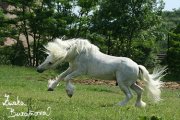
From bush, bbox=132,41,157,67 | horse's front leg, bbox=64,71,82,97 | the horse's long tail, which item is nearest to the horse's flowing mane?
horse's front leg, bbox=64,71,82,97

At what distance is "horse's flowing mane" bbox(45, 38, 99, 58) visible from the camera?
480 inches

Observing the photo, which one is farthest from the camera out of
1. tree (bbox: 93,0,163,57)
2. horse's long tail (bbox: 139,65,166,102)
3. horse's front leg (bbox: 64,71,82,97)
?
tree (bbox: 93,0,163,57)

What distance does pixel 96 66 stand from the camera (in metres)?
12.1

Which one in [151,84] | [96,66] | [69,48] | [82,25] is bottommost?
[151,84]

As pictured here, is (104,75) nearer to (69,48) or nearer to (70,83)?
(70,83)

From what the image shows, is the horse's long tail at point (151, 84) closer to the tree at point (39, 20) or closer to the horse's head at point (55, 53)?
the horse's head at point (55, 53)

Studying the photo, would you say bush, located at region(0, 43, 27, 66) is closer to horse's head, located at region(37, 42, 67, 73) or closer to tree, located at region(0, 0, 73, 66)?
tree, located at region(0, 0, 73, 66)

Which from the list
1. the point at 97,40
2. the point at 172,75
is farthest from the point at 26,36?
the point at 172,75

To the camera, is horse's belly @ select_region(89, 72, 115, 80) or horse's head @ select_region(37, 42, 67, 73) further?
horse's head @ select_region(37, 42, 67, 73)

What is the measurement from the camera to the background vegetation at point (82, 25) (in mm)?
35156

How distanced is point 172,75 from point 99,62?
2341 centimetres

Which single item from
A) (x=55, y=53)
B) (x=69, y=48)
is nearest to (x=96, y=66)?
(x=69, y=48)

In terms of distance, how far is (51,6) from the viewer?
36.2 m

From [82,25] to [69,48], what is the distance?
79.2 feet
